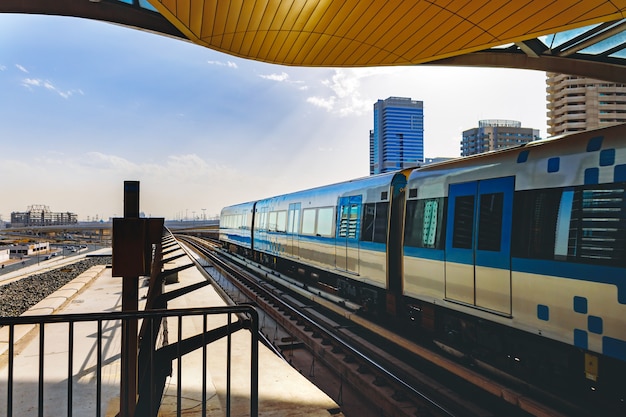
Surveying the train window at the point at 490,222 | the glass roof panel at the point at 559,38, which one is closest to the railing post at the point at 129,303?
the train window at the point at 490,222

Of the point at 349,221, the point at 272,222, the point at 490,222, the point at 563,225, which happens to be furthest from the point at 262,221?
the point at 563,225

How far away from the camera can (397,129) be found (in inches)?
7426

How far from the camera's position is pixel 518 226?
601cm

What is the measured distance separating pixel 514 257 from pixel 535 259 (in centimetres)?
36

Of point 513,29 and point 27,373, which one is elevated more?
point 513,29

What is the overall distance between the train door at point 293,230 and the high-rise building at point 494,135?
132 metres

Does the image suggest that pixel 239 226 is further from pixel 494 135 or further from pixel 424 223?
pixel 494 135

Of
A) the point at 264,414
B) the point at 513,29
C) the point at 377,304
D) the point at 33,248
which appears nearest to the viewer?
the point at 264,414

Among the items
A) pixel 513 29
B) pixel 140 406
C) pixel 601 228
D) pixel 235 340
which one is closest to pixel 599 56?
pixel 513 29

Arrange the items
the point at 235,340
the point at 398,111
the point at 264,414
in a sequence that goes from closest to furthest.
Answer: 1. the point at 264,414
2. the point at 235,340
3. the point at 398,111

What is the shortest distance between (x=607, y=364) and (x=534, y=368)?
4.35ft

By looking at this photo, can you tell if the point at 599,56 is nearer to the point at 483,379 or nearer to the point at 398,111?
the point at 483,379

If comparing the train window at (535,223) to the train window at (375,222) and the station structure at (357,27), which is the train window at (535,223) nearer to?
the train window at (375,222)

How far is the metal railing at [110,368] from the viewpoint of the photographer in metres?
2.87
